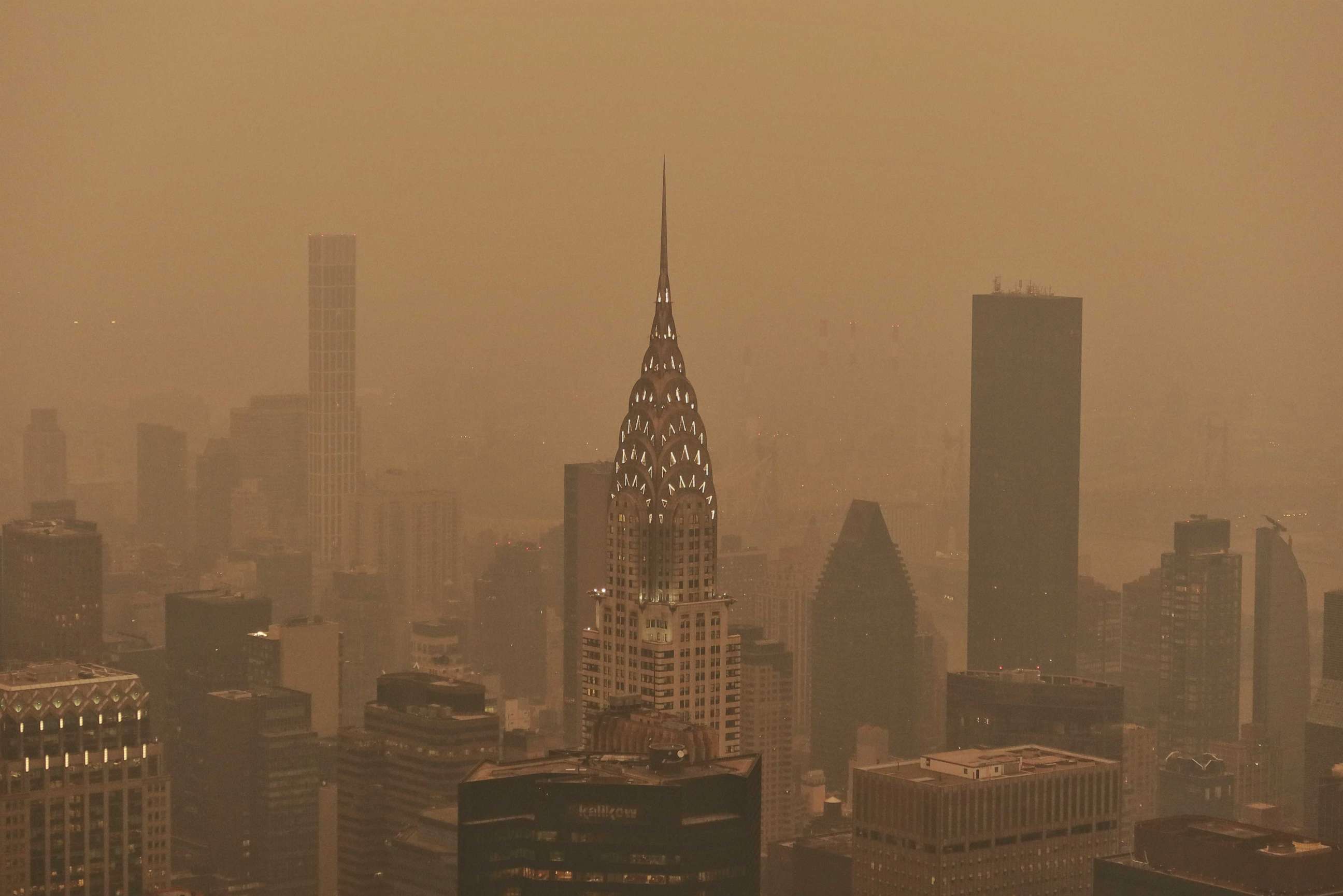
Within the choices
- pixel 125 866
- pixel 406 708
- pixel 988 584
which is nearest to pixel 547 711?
pixel 406 708

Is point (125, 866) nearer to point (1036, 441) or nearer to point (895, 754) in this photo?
point (895, 754)

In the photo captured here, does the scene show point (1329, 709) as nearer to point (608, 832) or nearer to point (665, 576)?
point (665, 576)

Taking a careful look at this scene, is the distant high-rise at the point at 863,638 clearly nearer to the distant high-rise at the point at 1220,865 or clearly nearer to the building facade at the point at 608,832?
the distant high-rise at the point at 1220,865

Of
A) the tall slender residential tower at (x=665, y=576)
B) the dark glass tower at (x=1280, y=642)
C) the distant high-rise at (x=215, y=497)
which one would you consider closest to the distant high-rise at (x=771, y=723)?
the tall slender residential tower at (x=665, y=576)

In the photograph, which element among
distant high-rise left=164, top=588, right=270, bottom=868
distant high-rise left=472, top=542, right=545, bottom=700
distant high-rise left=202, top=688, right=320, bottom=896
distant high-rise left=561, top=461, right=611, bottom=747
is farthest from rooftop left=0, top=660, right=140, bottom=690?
distant high-rise left=561, top=461, right=611, bottom=747

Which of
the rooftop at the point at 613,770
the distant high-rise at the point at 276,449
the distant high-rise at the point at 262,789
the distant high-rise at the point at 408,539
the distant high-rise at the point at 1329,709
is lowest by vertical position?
the distant high-rise at the point at 262,789

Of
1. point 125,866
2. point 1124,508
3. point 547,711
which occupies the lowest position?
point 125,866
